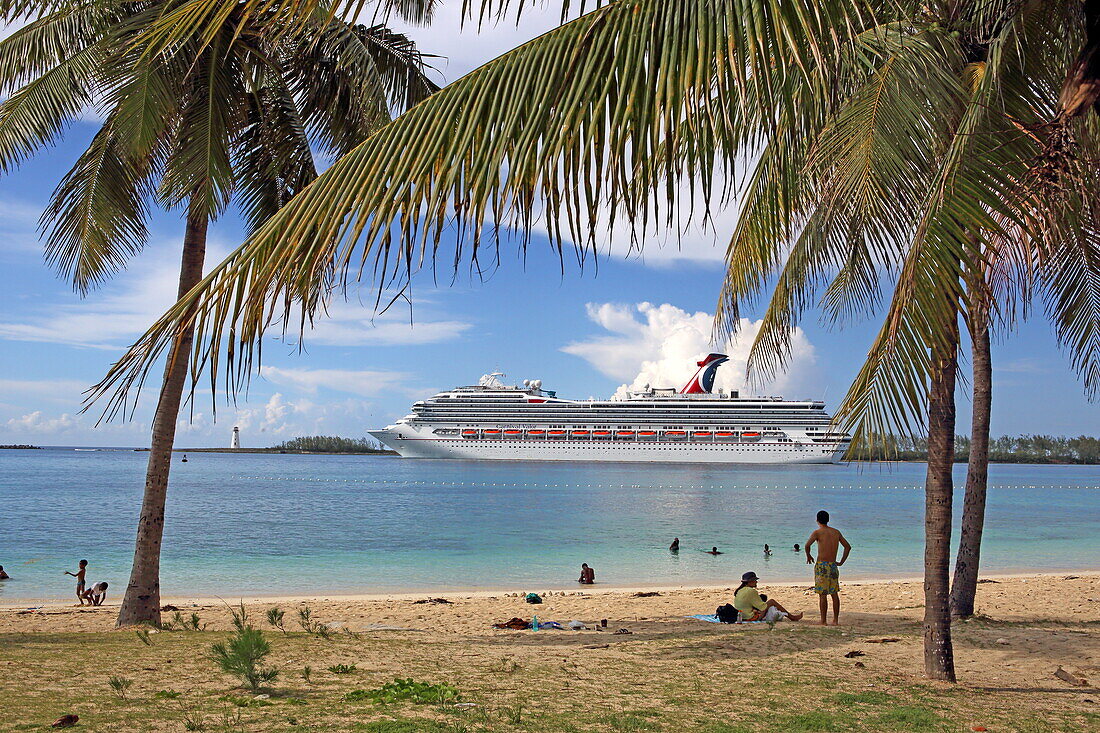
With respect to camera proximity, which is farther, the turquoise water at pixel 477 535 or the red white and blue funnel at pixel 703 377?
the red white and blue funnel at pixel 703 377

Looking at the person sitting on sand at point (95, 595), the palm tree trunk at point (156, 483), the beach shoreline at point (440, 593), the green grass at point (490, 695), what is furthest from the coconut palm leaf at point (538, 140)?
the person sitting on sand at point (95, 595)

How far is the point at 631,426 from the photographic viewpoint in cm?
6128

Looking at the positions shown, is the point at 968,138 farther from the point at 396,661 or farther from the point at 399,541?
the point at 399,541

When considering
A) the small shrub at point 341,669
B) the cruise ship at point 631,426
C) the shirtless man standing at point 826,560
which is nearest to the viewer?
the small shrub at point 341,669

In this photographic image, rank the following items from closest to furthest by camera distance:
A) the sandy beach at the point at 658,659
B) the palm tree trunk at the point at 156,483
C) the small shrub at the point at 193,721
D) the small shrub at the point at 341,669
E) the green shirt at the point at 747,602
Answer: the small shrub at the point at 193,721 < the sandy beach at the point at 658,659 < the small shrub at the point at 341,669 < the palm tree trunk at the point at 156,483 < the green shirt at the point at 747,602

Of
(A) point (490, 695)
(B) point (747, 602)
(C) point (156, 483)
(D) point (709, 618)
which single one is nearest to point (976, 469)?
(B) point (747, 602)

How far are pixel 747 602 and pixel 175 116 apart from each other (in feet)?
21.0

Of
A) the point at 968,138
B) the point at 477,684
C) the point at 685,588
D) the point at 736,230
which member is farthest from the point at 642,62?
the point at 685,588

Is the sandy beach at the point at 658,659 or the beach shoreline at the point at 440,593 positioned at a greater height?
the sandy beach at the point at 658,659

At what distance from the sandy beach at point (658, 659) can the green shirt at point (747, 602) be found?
1.13ft

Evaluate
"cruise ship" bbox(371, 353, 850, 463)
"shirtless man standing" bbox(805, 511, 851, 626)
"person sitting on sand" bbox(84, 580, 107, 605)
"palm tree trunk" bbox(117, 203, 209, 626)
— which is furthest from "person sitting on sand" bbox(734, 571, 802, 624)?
"cruise ship" bbox(371, 353, 850, 463)

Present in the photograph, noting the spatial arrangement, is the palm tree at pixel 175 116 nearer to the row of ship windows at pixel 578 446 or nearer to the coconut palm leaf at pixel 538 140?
the coconut palm leaf at pixel 538 140

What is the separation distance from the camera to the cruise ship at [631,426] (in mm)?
60344

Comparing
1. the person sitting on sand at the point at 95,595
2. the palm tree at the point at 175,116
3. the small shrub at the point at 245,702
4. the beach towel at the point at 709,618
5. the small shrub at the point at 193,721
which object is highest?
the palm tree at the point at 175,116
